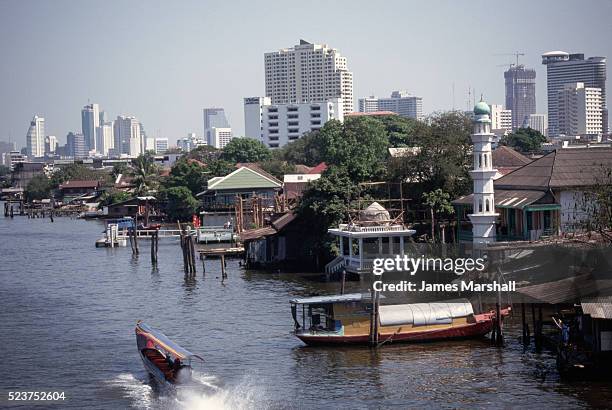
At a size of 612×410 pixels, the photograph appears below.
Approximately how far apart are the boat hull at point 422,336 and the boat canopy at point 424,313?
413mm

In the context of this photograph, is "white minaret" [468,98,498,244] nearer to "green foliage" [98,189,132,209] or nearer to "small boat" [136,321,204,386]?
"small boat" [136,321,204,386]

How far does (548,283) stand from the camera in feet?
137

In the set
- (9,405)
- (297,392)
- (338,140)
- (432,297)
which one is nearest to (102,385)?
(9,405)

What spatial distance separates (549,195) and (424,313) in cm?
1486

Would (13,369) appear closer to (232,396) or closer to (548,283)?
(232,396)

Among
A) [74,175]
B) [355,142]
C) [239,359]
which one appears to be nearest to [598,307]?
[239,359]

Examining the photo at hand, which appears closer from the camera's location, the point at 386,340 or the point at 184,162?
the point at 386,340

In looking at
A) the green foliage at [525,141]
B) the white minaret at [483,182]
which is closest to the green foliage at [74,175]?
the green foliage at [525,141]

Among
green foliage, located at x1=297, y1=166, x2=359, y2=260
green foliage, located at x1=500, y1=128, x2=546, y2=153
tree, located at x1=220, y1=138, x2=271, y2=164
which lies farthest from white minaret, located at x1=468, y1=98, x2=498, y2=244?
tree, located at x1=220, y1=138, x2=271, y2=164

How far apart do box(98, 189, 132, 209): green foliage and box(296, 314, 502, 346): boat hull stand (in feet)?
329

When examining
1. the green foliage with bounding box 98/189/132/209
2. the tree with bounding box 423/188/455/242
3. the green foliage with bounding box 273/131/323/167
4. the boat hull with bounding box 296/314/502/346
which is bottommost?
the boat hull with bounding box 296/314/502/346

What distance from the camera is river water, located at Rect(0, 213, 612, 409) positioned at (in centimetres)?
3456

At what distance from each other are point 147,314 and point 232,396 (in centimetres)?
1818

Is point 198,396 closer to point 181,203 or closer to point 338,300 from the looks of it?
point 338,300
